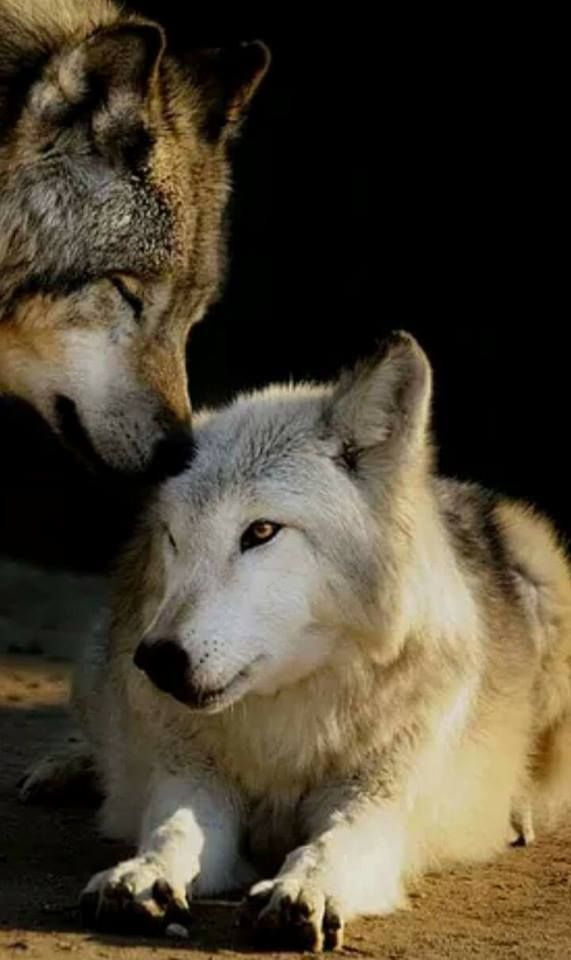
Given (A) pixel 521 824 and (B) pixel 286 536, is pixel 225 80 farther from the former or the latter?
(A) pixel 521 824

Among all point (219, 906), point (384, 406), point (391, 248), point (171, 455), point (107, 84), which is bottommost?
point (391, 248)

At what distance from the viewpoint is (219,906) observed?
16.9ft

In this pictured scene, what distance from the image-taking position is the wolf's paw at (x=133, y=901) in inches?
188

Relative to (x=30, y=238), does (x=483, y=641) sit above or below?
below

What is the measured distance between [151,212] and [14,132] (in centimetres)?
43

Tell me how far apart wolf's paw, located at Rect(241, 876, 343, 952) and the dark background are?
5.49 meters

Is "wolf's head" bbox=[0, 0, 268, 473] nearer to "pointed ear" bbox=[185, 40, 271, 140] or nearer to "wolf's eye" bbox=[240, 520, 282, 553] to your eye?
"pointed ear" bbox=[185, 40, 271, 140]

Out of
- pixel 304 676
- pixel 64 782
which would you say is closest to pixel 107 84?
pixel 304 676

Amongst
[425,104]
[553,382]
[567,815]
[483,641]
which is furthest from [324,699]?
[425,104]

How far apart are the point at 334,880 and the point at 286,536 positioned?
79cm

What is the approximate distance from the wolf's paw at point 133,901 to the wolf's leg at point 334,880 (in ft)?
0.56

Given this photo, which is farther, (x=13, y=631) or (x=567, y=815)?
(x=13, y=631)

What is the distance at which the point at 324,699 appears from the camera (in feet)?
17.5

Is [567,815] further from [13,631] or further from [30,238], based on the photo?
[13,631]
